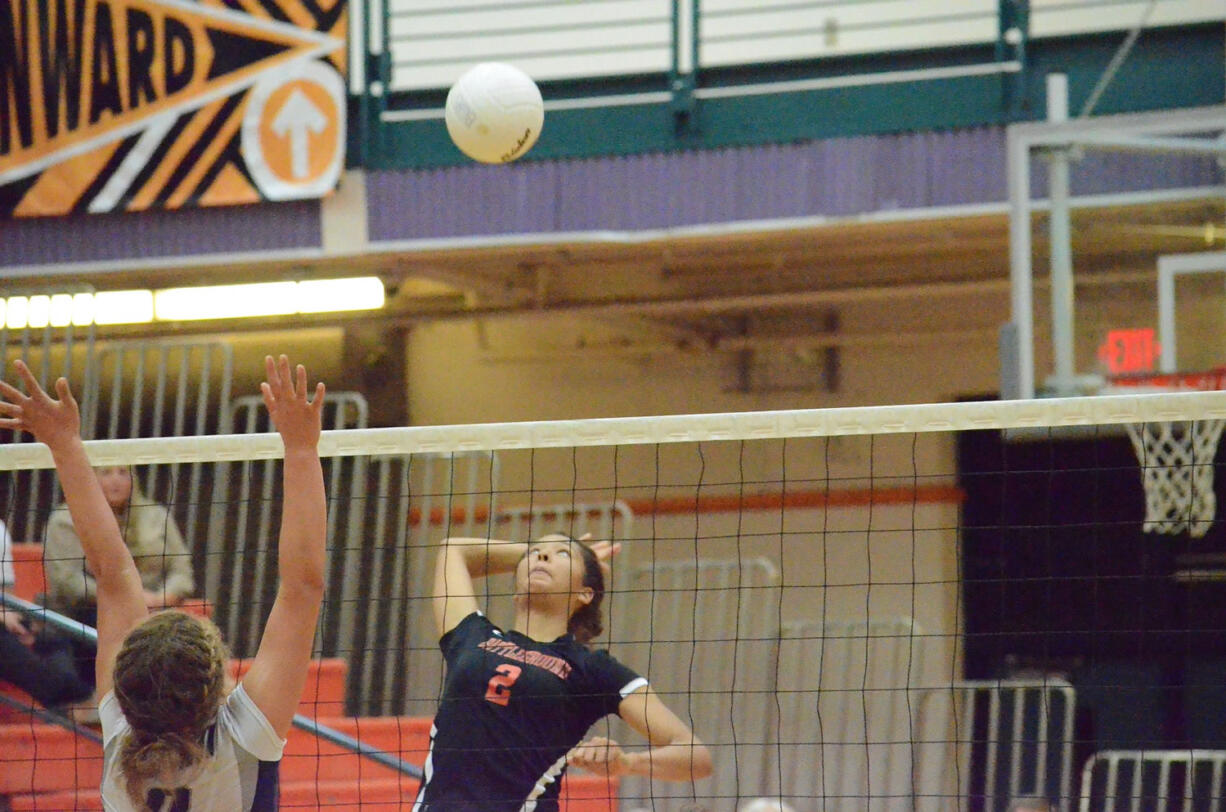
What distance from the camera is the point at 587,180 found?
9.67 m

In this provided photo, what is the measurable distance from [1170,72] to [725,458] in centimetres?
437

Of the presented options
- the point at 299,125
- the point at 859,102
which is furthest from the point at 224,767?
the point at 859,102

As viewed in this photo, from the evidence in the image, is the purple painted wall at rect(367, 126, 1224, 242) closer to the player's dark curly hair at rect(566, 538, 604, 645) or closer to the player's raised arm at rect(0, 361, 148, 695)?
the player's dark curly hair at rect(566, 538, 604, 645)

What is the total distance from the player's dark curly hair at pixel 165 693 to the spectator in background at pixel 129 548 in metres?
4.49

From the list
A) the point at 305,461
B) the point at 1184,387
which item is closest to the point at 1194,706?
the point at 1184,387

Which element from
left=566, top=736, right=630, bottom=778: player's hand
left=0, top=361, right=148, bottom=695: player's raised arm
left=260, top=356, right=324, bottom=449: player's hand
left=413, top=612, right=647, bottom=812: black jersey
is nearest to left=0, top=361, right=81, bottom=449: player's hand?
left=0, top=361, right=148, bottom=695: player's raised arm

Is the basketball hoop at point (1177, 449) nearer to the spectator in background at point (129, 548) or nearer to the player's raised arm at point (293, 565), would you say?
the spectator in background at point (129, 548)

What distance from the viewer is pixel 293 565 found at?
303cm

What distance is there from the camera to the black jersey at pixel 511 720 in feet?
13.9

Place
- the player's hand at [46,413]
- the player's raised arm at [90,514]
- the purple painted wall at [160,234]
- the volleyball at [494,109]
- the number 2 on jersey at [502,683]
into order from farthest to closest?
1. the purple painted wall at [160,234]
2. the volleyball at [494,109]
3. the number 2 on jersey at [502,683]
4. the player's hand at [46,413]
5. the player's raised arm at [90,514]

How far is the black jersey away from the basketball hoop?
4.06 metres

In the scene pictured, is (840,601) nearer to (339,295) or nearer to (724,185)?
(724,185)

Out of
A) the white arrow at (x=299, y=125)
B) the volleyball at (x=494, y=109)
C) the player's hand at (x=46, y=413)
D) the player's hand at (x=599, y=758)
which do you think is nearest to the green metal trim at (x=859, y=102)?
the white arrow at (x=299, y=125)

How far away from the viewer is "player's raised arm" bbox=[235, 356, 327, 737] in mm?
3000
